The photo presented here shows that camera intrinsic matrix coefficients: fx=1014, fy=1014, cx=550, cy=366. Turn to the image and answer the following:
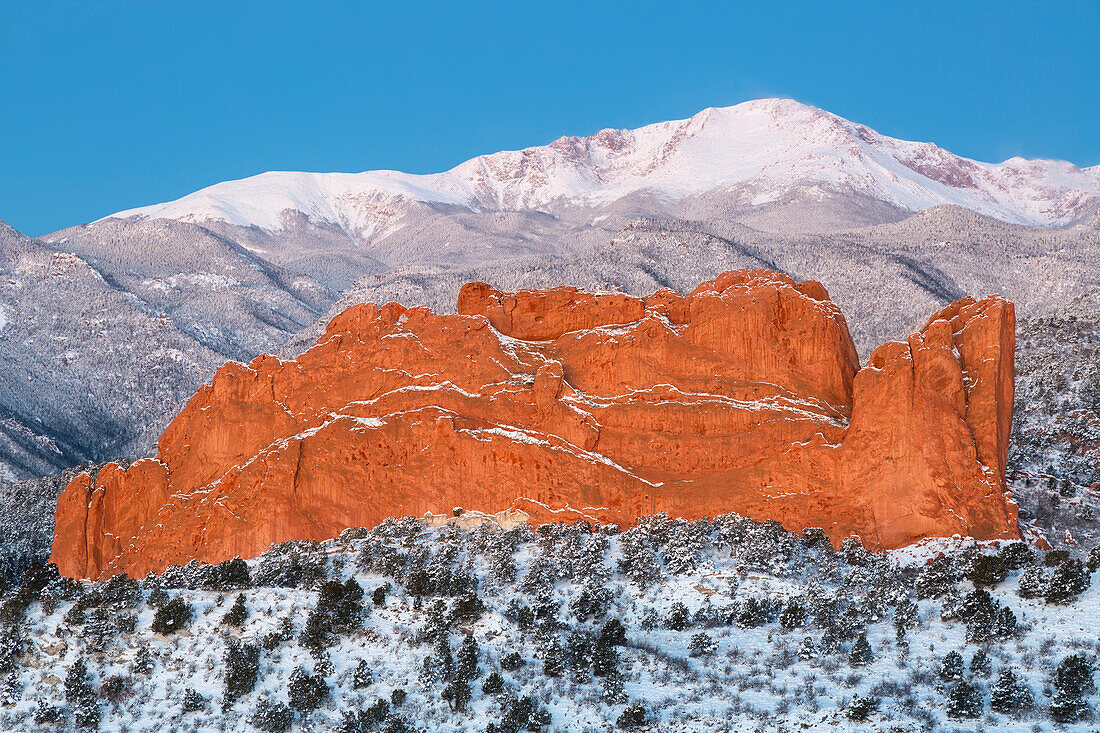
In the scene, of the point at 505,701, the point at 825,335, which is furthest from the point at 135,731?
the point at 825,335

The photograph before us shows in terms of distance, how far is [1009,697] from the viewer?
3038 cm

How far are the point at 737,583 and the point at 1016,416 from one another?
1532 inches

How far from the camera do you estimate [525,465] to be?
46.4 meters

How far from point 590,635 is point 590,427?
37.0 feet

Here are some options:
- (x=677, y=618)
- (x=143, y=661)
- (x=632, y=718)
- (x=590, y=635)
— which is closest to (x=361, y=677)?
(x=143, y=661)

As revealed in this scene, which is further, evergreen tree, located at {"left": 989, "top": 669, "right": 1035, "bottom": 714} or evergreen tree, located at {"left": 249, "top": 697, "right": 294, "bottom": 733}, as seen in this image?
evergreen tree, located at {"left": 249, "top": 697, "right": 294, "bottom": 733}

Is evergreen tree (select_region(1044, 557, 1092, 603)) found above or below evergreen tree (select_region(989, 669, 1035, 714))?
above

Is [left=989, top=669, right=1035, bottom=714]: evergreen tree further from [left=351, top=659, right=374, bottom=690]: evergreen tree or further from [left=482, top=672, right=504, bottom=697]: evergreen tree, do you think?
[left=351, top=659, right=374, bottom=690]: evergreen tree

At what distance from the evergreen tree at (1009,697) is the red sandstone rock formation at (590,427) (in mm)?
11247

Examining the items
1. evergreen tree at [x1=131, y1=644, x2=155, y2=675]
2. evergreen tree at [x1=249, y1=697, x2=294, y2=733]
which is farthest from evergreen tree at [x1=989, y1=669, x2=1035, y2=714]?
evergreen tree at [x1=131, y1=644, x2=155, y2=675]

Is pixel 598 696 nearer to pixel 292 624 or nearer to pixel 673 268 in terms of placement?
pixel 292 624

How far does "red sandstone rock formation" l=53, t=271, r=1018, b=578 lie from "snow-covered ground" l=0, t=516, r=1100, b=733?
241cm

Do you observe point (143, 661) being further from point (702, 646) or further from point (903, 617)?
point (903, 617)

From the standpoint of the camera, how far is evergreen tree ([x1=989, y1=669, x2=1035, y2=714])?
30375mm
